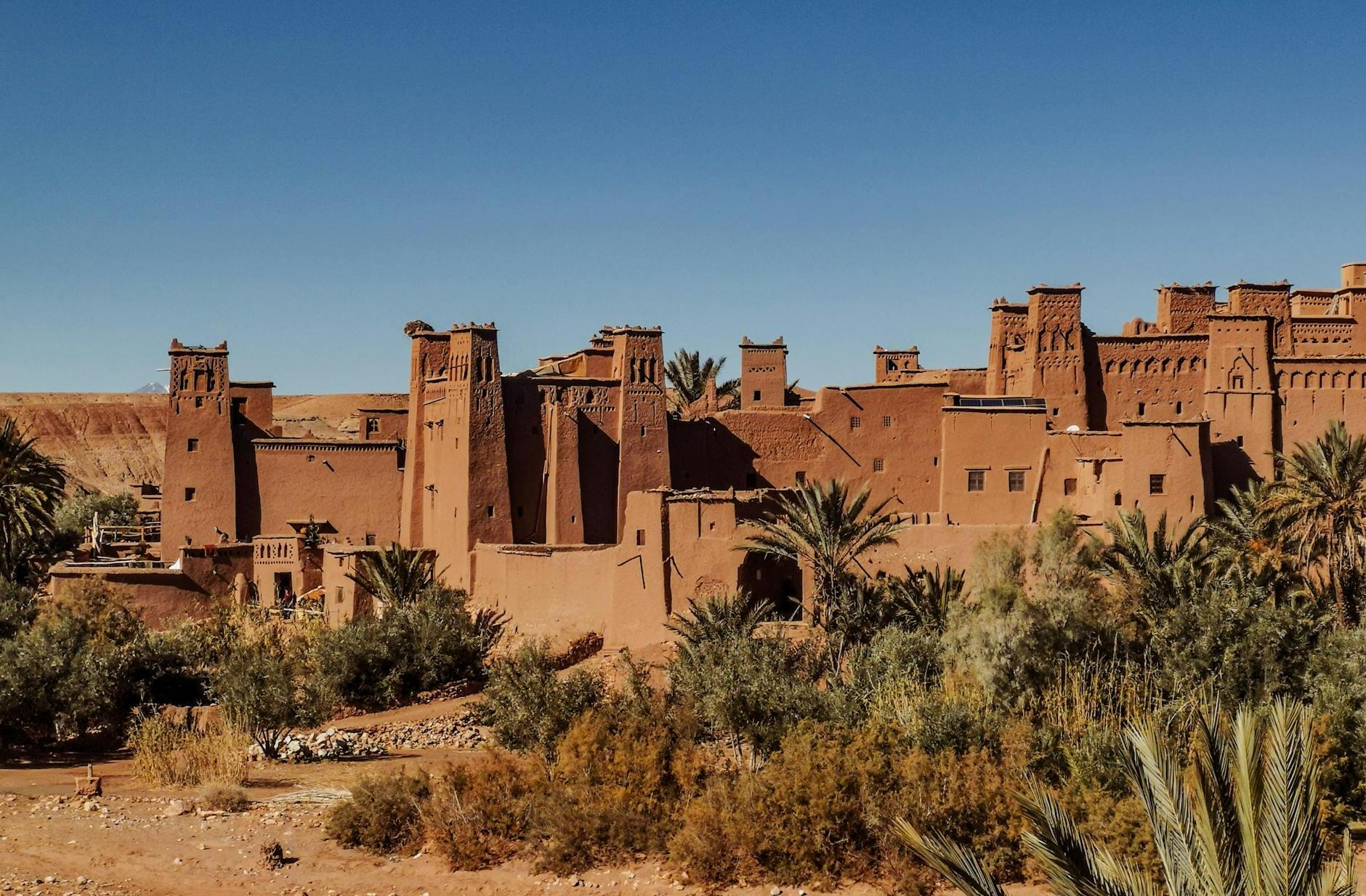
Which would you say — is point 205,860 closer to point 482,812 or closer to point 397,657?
point 482,812

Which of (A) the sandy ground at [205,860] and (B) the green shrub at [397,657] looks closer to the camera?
(A) the sandy ground at [205,860]

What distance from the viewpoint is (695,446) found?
114 feet

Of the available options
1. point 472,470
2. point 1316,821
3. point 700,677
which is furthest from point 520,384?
point 1316,821

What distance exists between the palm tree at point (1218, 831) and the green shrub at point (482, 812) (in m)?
10.1

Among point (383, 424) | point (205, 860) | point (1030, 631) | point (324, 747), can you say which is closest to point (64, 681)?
point (324, 747)

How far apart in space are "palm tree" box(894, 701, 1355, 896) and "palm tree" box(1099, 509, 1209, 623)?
13.5 metres

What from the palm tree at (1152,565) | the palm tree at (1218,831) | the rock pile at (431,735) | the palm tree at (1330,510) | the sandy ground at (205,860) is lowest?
the sandy ground at (205,860)

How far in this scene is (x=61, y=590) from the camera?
31.9 m

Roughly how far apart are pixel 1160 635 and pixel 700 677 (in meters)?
6.49

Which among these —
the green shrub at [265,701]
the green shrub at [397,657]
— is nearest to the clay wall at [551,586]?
the green shrub at [397,657]

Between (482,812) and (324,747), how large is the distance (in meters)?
6.39

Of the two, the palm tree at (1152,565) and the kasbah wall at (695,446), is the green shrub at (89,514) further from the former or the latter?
the palm tree at (1152,565)

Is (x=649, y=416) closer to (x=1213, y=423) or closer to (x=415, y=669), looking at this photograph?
(x=415, y=669)

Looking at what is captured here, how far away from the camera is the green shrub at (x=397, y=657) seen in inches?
1089
